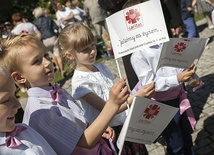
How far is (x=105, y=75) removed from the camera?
2416 millimetres

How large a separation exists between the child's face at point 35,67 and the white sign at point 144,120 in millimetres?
529

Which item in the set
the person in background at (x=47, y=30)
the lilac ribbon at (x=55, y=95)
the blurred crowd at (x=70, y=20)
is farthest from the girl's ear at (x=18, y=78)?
the person in background at (x=47, y=30)

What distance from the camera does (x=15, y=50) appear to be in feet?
5.47

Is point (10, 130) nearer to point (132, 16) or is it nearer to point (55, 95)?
point (55, 95)

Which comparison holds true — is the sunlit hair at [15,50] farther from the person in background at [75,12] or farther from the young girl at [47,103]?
the person in background at [75,12]

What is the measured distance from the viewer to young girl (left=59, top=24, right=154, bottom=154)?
7.06ft

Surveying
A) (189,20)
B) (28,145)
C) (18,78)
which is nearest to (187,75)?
(18,78)

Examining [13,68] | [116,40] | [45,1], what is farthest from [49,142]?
[45,1]

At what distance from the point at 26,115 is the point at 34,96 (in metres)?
0.12

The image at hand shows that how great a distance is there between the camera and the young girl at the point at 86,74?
2.15m

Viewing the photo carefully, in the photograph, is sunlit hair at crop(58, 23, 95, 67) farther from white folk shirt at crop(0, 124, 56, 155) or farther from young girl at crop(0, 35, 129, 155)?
white folk shirt at crop(0, 124, 56, 155)

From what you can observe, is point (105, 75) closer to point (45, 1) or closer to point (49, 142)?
point (49, 142)

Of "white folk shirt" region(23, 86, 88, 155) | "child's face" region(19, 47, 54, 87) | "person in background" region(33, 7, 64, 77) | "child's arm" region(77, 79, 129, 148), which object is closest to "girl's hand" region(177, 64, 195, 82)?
"child's arm" region(77, 79, 129, 148)

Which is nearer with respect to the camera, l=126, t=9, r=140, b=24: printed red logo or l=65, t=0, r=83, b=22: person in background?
l=126, t=9, r=140, b=24: printed red logo
